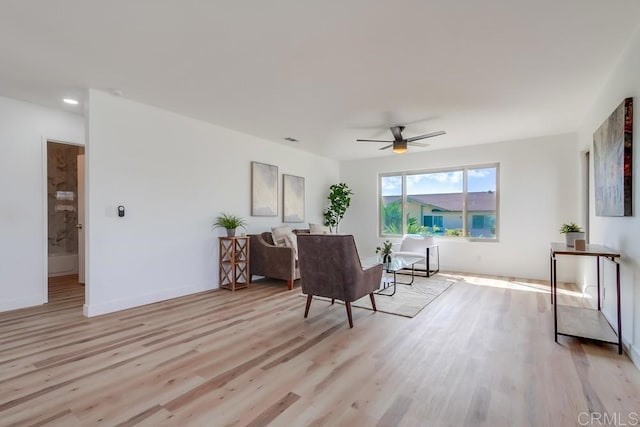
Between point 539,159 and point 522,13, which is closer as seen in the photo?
point 522,13

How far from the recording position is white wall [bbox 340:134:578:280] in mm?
5262

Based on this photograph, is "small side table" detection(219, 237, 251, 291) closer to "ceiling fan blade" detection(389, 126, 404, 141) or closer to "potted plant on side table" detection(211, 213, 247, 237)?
"potted plant on side table" detection(211, 213, 247, 237)

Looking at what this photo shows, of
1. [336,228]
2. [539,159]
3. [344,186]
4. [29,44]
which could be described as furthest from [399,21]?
[336,228]

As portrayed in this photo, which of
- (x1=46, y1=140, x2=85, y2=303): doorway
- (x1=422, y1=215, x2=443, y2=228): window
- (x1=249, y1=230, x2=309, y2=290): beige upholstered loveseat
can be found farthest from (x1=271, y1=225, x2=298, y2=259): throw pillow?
(x1=46, y1=140, x2=85, y2=303): doorway

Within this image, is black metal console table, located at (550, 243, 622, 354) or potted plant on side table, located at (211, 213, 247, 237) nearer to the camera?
black metal console table, located at (550, 243, 622, 354)

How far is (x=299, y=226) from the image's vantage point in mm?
6508

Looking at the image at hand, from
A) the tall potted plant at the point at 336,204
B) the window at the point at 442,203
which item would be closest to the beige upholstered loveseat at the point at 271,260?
the tall potted plant at the point at 336,204

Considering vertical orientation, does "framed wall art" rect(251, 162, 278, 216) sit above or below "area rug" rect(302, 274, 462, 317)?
above

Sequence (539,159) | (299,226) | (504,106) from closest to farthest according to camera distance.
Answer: (504,106), (539,159), (299,226)

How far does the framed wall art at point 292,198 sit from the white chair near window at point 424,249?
7.03 feet

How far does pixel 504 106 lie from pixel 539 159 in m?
2.22

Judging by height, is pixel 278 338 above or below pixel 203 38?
below

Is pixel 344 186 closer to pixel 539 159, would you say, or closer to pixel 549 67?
pixel 539 159

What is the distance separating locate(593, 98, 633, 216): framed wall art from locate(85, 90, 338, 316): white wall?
465 centimetres
